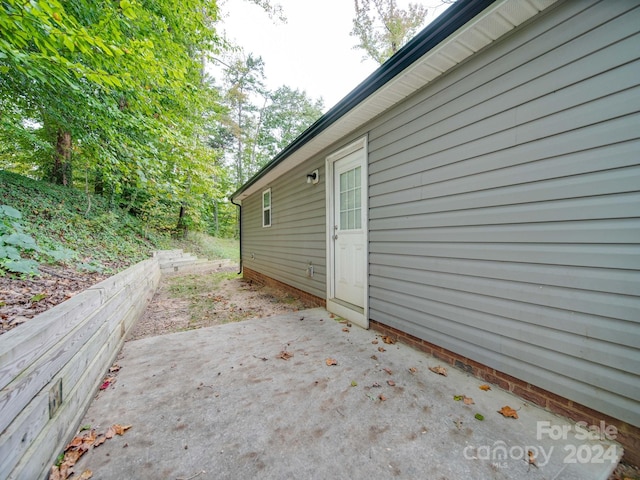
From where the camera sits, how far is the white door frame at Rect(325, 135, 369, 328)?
3.23 m

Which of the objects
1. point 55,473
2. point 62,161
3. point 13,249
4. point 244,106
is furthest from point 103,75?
point 244,106

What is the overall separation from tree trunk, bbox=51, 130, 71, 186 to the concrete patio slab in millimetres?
8810

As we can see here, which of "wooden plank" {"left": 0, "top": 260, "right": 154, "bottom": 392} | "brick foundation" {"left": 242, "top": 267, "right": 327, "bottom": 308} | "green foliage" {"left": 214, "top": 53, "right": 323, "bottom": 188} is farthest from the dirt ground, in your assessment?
"green foliage" {"left": 214, "top": 53, "right": 323, "bottom": 188}

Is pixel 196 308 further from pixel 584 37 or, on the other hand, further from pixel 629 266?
pixel 584 37

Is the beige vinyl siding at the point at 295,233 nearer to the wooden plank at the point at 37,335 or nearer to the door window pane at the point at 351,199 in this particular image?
the door window pane at the point at 351,199

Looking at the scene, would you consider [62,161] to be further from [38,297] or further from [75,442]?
[75,442]

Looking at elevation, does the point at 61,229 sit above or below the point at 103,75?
below

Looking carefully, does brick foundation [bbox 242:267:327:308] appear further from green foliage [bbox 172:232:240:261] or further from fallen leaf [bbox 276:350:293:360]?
green foliage [bbox 172:232:240:261]

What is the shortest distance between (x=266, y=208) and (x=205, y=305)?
3093mm

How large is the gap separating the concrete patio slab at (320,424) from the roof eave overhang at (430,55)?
267 cm

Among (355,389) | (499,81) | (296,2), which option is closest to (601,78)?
(499,81)

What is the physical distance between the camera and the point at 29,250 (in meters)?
2.98

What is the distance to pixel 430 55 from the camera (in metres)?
2.07

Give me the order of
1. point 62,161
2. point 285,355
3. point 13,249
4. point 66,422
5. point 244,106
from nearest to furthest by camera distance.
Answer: point 66,422, point 285,355, point 13,249, point 62,161, point 244,106
